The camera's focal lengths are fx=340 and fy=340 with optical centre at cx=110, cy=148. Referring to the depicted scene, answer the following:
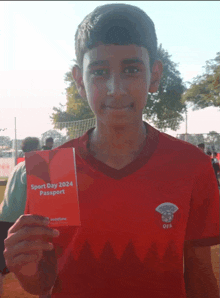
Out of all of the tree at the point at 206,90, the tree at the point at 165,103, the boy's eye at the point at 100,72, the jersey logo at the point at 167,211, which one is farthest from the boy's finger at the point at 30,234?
the tree at the point at 206,90

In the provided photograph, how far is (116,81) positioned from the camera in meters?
1.13

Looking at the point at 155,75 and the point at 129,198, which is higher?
the point at 155,75

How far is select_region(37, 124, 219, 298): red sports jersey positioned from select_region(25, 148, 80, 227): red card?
0.26m

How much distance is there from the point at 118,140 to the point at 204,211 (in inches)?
16.6

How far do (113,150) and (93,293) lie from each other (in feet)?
1.71

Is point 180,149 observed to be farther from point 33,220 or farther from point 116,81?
point 33,220

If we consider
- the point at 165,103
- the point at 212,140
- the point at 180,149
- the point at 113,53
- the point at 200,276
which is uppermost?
the point at 165,103

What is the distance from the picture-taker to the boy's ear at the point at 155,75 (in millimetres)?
1303

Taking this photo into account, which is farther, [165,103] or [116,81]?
[165,103]

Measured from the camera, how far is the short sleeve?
4.15 ft

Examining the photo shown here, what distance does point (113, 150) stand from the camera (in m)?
1.32

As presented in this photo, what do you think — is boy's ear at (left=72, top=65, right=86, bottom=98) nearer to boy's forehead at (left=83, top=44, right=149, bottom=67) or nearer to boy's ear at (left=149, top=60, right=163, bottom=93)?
boy's forehead at (left=83, top=44, right=149, bottom=67)

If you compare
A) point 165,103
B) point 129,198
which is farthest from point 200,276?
point 165,103

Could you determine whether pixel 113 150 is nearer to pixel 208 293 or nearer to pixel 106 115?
pixel 106 115
